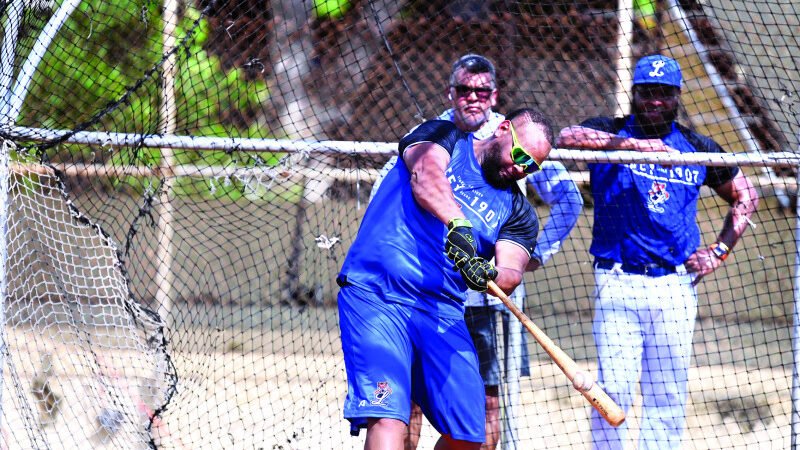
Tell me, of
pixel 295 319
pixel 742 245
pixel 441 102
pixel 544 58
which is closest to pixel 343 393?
pixel 295 319

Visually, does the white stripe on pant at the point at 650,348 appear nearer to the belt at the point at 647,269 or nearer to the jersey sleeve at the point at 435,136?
the belt at the point at 647,269

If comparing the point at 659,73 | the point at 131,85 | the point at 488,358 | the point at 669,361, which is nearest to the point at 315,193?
the point at 131,85

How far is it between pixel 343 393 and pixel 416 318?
3.19m

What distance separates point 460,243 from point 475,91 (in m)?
1.65

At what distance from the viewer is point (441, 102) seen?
6.46 meters

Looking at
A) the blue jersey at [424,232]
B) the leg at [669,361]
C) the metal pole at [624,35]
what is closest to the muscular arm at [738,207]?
the leg at [669,361]

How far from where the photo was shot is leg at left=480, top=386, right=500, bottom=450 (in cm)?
476

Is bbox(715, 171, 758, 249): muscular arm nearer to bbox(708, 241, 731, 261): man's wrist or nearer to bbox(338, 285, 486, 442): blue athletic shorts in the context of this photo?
bbox(708, 241, 731, 261): man's wrist

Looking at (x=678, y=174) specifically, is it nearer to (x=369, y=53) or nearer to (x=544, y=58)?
(x=544, y=58)

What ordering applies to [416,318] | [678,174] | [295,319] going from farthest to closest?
[295,319] < [678,174] < [416,318]

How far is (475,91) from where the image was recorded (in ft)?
15.6

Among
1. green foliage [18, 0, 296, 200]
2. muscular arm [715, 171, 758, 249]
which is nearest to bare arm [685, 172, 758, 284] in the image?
muscular arm [715, 171, 758, 249]

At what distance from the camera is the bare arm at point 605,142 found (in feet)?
15.4

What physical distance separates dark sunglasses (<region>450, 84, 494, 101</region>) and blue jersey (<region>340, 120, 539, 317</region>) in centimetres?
99
